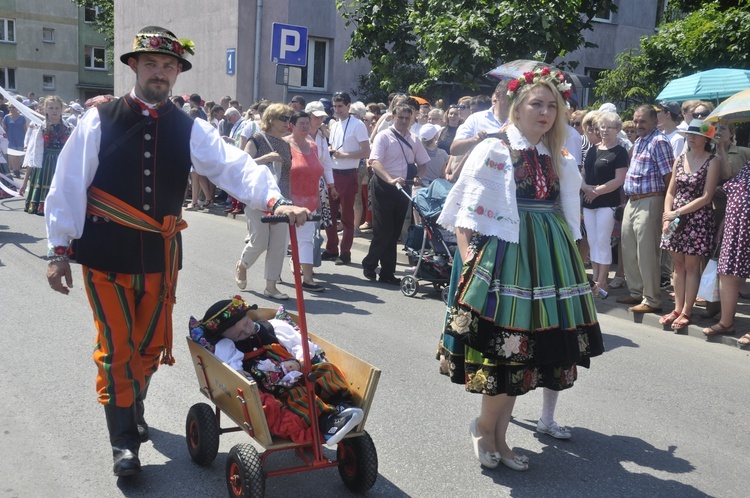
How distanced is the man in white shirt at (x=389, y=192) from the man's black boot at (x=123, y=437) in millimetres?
5774

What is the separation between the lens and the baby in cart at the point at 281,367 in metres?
4.00

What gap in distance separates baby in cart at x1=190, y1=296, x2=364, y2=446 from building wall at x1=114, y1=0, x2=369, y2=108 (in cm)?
1658

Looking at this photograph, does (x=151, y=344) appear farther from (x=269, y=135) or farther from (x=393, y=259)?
(x=393, y=259)

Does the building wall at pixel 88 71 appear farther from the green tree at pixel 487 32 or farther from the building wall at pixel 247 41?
the green tree at pixel 487 32

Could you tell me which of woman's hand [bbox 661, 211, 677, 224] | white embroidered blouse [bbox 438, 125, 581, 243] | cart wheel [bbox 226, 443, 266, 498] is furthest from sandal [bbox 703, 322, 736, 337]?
cart wheel [bbox 226, 443, 266, 498]

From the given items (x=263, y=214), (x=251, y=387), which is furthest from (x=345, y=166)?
(x=251, y=387)

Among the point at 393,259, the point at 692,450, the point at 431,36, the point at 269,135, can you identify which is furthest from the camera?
the point at 431,36

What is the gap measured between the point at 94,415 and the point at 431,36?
10.7 m

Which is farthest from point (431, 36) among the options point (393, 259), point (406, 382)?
point (406, 382)

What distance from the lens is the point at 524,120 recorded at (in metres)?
4.43

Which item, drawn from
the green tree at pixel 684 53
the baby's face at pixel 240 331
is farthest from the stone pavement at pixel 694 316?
the green tree at pixel 684 53

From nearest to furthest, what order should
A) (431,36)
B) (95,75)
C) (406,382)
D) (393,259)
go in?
1. (406,382)
2. (393,259)
3. (431,36)
4. (95,75)

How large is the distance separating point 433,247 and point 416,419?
4.02 meters

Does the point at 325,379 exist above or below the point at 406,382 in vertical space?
above
